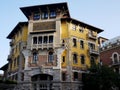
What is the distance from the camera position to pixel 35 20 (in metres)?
38.3

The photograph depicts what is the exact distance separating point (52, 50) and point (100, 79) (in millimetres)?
9113

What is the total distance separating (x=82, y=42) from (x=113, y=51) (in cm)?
773

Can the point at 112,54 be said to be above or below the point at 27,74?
above

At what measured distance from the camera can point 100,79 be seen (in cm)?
3381

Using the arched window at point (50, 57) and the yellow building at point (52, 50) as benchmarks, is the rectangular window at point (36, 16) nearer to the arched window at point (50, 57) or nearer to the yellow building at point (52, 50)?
the yellow building at point (52, 50)

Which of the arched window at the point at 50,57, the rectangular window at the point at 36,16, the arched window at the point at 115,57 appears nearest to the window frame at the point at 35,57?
the arched window at the point at 50,57

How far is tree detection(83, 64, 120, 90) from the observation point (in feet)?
111

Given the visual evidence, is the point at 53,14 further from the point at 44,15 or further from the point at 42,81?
the point at 42,81

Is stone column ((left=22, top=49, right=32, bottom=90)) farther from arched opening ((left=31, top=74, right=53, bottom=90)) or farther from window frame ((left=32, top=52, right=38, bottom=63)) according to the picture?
window frame ((left=32, top=52, right=38, bottom=63))

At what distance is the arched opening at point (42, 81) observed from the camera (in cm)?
3422

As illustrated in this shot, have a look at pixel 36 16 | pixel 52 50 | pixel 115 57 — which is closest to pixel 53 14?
pixel 36 16

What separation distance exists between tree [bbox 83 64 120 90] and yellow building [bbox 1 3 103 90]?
1.77 meters

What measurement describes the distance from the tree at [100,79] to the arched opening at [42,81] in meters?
6.02

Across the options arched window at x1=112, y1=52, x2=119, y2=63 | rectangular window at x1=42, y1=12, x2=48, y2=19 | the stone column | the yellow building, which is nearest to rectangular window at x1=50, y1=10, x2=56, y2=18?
the yellow building
